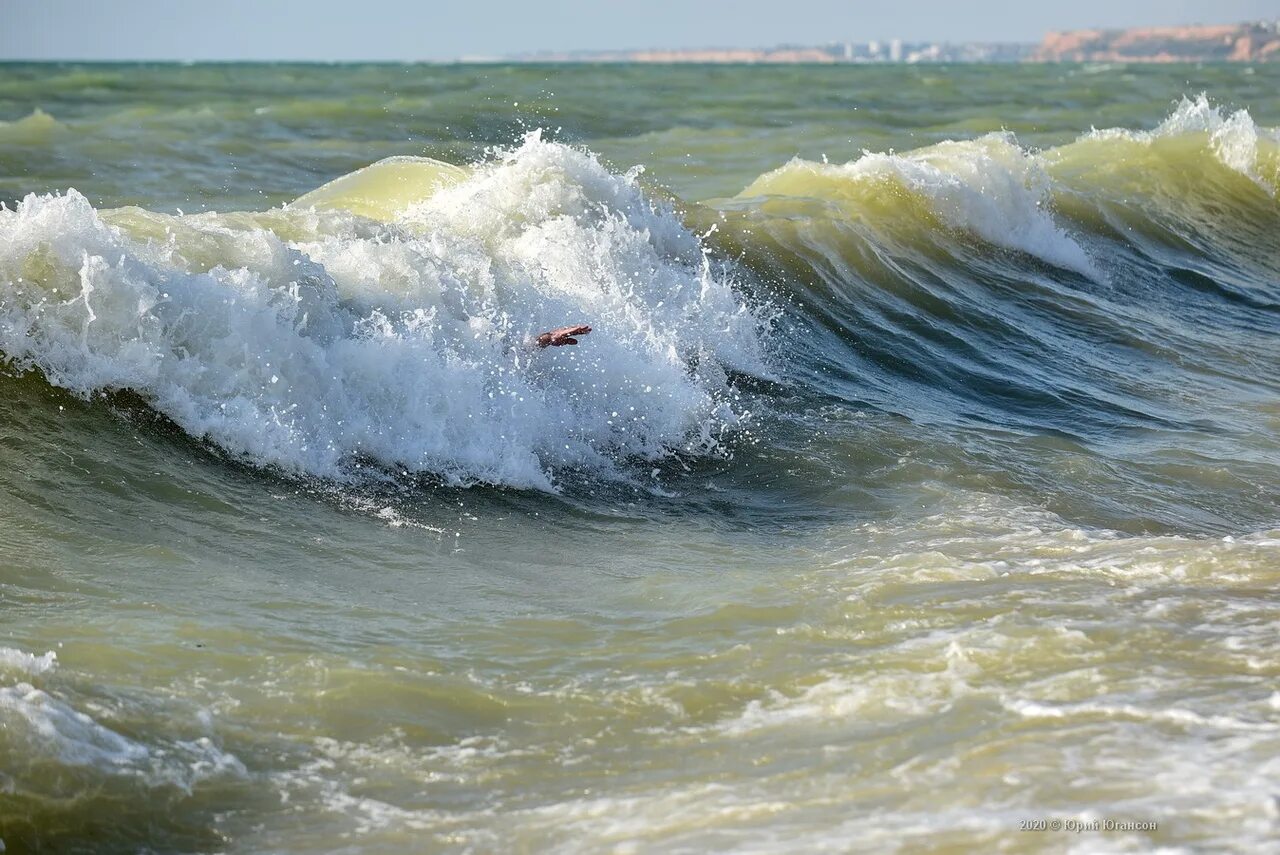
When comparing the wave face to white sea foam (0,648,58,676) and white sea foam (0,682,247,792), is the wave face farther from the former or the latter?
white sea foam (0,682,247,792)

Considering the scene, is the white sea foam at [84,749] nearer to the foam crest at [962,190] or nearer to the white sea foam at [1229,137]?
the foam crest at [962,190]

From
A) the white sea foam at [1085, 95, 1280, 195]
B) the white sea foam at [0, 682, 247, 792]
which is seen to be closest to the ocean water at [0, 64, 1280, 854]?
the white sea foam at [0, 682, 247, 792]

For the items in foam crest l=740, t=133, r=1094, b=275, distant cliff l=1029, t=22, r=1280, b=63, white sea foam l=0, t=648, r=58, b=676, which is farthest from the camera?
distant cliff l=1029, t=22, r=1280, b=63

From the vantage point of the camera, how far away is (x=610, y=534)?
6.66 m

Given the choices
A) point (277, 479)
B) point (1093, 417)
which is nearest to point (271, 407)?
point (277, 479)

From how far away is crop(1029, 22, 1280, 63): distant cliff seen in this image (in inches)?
6171

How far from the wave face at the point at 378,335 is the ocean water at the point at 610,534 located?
0.02 metres

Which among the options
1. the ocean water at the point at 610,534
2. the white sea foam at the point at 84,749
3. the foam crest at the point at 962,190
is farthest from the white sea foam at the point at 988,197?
the white sea foam at the point at 84,749

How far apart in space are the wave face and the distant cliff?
491ft

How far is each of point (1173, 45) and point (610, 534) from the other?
590 feet

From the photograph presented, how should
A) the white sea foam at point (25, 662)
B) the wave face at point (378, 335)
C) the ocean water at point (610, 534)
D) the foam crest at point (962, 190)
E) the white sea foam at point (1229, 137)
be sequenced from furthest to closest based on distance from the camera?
the white sea foam at point (1229, 137)
the foam crest at point (962, 190)
the wave face at point (378, 335)
the white sea foam at point (25, 662)
the ocean water at point (610, 534)

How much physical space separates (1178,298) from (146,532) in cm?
1111

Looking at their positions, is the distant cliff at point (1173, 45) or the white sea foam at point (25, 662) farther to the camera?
the distant cliff at point (1173, 45)

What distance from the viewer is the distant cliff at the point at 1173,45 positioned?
156750mm
